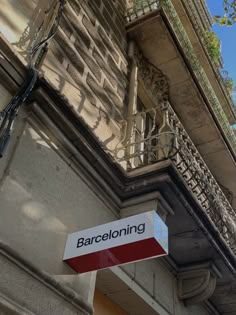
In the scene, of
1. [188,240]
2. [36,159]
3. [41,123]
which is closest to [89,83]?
[41,123]

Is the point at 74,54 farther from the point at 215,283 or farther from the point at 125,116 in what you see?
the point at 215,283

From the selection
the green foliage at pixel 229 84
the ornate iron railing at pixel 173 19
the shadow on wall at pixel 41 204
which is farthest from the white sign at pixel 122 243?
the green foliage at pixel 229 84

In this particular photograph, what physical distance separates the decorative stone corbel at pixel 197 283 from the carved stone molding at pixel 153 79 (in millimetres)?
3709

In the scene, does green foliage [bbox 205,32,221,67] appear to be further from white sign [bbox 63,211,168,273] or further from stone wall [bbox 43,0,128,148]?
white sign [bbox 63,211,168,273]

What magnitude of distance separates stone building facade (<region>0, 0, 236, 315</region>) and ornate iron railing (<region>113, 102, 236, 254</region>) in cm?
4

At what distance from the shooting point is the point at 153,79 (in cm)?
862

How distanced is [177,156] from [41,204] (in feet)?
9.97

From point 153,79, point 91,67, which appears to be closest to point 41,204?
point 91,67

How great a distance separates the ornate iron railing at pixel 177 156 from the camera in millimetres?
5344

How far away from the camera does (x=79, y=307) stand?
11.9 feet

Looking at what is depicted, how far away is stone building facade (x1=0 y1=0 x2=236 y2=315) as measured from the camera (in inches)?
136

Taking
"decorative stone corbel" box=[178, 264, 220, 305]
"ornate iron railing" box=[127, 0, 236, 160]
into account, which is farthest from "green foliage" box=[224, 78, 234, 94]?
"decorative stone corbel" box=[178, 264, 220, 305]

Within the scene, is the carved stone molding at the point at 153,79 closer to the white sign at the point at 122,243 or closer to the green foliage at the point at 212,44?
the green foliage at the point at 212,44

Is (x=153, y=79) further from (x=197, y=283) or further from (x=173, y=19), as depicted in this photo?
(x=197, y=283)
